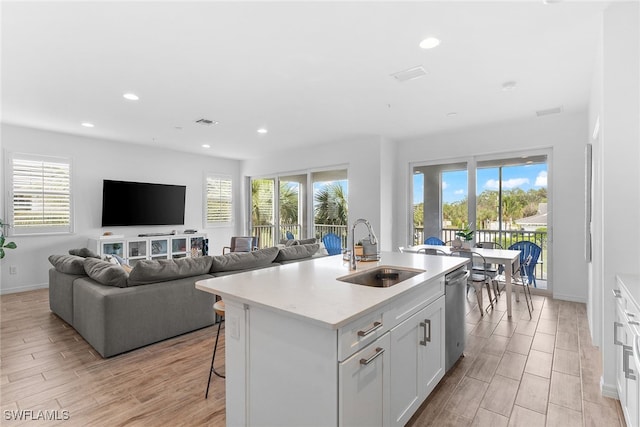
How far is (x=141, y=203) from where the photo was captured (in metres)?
6.34

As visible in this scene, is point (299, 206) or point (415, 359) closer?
point (415, 359)

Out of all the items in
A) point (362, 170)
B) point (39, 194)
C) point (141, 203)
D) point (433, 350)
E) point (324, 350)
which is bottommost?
point (433, 350)

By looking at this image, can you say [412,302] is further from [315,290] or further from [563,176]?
[563,176]

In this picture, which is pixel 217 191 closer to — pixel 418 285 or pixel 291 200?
pixel 291 200

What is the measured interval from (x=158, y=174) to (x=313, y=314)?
21.2ft

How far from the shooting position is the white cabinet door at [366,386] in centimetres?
132

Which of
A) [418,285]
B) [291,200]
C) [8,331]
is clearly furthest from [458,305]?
[291,200]

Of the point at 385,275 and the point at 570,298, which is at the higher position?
the point at 385,275

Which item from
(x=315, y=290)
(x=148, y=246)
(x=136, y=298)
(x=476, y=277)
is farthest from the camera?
(x=148, y=246)

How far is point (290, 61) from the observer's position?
9.37 ft

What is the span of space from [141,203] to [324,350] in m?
6.23

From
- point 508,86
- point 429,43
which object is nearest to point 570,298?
point 508,86

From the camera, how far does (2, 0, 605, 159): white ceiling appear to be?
218cm

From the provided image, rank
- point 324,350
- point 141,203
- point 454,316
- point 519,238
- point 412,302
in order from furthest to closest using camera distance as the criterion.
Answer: point 141,203 < point 519,238 < point 454,316 < point 412,302 < point 324,350
